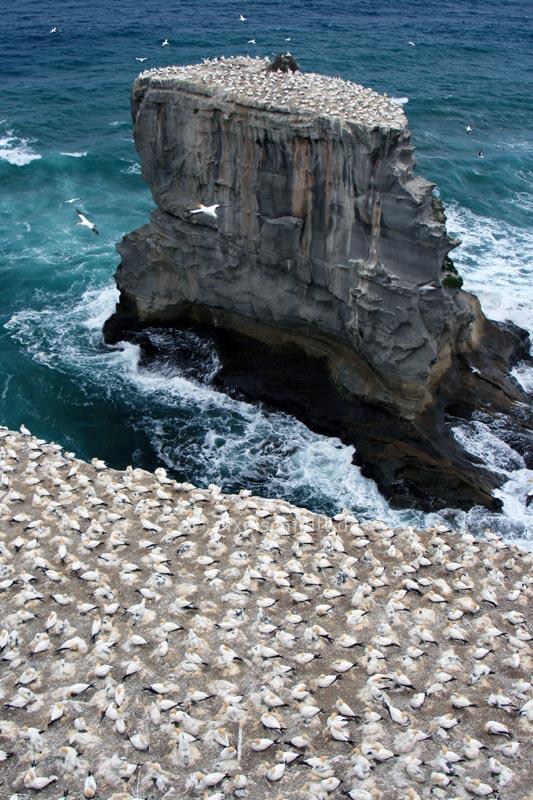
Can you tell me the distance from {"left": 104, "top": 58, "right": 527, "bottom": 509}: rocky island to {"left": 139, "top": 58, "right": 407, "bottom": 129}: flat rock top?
0.11m

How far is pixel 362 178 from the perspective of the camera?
34.2 meters

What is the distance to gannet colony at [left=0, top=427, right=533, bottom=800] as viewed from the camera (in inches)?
747

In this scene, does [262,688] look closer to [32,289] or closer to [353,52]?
[32,289]

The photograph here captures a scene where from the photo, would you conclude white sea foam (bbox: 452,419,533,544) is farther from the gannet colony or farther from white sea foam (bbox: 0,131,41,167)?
white sea foam (bbox: 0,131,41,167)

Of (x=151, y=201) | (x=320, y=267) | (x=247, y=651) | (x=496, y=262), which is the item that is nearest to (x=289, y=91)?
(x=320, y=267)

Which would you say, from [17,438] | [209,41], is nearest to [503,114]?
[209,41]

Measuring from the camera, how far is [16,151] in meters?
67.3

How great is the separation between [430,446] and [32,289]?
28.0 metres

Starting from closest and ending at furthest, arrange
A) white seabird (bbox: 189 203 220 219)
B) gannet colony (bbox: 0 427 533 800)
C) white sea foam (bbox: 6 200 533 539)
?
gannet colony (bbox: 0 427 533 800) < white sea foam (bbox: 6 200 533 539) < white seabird (bbox: 189 203 220 219)

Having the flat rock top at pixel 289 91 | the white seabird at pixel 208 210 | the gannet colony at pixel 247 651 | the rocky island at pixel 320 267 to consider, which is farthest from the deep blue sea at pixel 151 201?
the flat rock top at pixel 289 91

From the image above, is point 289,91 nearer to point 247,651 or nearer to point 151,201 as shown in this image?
point 247,651

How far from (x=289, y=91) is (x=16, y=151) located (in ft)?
124

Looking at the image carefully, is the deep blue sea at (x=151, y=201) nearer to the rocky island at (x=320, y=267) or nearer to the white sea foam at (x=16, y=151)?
the white sea foam at (x=16, y=151)

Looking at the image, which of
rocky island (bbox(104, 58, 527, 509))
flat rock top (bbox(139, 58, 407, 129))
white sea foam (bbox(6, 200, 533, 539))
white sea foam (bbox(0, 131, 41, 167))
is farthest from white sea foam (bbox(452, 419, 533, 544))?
white sea foam (bbox(0, 131, 41, 167))
